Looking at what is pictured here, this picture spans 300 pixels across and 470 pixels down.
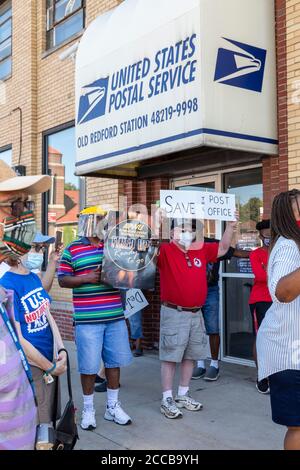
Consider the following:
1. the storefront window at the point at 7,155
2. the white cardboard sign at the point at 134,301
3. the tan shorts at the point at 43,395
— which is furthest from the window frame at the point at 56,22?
the tan shorts at the point at 43,395

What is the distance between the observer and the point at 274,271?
265 centimetres

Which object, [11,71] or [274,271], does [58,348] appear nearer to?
[274,271]

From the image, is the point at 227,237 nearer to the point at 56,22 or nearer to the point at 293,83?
the point at 293,83

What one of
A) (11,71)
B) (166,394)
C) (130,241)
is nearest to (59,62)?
(11,71)

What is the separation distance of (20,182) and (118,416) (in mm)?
2789

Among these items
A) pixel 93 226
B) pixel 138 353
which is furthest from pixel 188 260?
pixel 138 353

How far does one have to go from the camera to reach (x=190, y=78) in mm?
5070

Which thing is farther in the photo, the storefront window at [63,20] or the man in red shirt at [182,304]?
the storefront window at [63,20]

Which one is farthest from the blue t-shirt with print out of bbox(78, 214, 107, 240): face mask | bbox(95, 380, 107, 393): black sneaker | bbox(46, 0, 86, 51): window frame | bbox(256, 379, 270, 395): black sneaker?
bbox(46, 0, 86, 51): window frame

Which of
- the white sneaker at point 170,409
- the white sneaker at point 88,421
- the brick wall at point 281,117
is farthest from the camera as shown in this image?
the brick wall at point 281,117

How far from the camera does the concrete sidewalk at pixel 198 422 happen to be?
3861 mm

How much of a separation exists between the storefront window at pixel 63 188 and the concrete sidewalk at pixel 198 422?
12.1ft

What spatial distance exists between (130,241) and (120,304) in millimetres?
563

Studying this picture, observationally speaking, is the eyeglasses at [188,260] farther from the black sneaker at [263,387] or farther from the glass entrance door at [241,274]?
the glass entrance door at [241,274]
